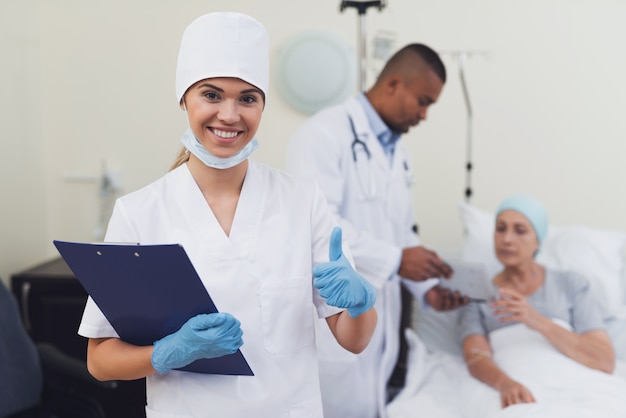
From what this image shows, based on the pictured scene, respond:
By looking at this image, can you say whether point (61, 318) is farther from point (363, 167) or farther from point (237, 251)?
point (237, 251)

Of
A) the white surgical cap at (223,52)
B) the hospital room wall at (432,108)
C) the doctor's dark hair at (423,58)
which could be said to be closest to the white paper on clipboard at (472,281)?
the doctor's dark hair at (423,58)

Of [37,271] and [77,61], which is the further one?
[77,61]

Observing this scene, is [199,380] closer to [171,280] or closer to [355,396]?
[171,280]

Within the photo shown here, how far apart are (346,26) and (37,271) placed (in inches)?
61.4

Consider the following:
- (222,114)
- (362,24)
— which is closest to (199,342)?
(222,114)

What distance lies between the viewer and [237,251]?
1.09m

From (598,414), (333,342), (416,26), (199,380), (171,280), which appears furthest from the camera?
(416,26)

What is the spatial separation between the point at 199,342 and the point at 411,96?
116 centimetres

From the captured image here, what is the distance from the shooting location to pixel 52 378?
1.99 m

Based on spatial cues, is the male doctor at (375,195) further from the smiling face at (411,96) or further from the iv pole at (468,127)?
the iv pole at (468,127)

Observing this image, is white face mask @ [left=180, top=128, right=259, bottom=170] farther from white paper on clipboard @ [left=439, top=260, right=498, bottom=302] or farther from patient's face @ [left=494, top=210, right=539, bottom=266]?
patient's face @ [left=494, top=210, right=539, bottom=266]

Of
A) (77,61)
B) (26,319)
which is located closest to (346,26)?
(77,61)

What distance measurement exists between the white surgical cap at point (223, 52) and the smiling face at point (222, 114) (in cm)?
2

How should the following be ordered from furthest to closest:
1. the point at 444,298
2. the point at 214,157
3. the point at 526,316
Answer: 1. the point at 444,298
2. the point at 526,316
3. the point at 214,157
